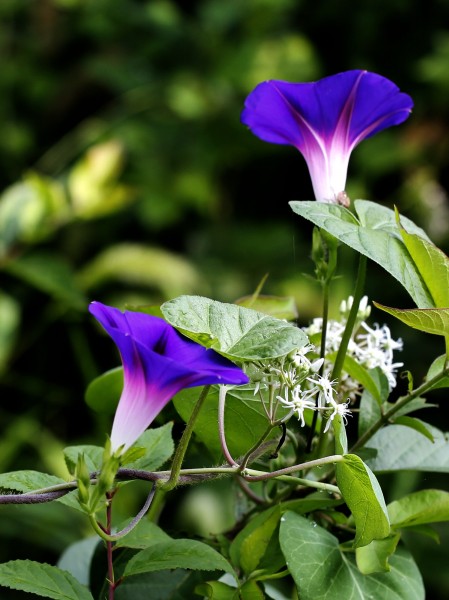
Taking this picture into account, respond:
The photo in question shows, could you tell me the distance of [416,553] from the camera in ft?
5.61

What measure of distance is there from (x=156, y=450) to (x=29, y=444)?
152 cm

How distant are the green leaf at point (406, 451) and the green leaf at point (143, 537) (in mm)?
134

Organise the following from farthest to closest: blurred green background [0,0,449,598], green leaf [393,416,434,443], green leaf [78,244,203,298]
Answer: blurred green background [0,0,449,598]
green leaf [78,244,203,298]
green leaf [393,416,434,443]

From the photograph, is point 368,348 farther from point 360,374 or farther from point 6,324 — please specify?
point 6,324

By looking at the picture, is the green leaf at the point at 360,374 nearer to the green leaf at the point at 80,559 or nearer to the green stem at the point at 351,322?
the green stem at the point at 351,322

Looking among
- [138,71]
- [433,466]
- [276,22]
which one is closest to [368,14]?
[276,22]

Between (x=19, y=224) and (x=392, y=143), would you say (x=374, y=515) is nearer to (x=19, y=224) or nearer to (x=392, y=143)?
(x=19, y=224)

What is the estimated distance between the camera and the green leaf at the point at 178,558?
0.38 m

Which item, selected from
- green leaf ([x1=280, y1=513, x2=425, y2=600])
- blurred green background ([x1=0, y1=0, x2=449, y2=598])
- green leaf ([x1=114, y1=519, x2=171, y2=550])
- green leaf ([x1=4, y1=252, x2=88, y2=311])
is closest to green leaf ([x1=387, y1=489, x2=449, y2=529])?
green leaf ([x1=280, y1=513, x2=425, y2=600])

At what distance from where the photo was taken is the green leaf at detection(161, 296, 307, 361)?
350 millimetres

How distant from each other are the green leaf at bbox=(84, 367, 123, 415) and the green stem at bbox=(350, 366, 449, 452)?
0.48 feet

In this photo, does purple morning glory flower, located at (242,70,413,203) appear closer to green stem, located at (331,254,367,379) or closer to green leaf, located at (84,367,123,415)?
green stem, located at (331,254,367,379)

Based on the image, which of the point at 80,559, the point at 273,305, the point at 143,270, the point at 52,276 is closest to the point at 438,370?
the point at 273,305

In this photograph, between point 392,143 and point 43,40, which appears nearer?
point 392,143
